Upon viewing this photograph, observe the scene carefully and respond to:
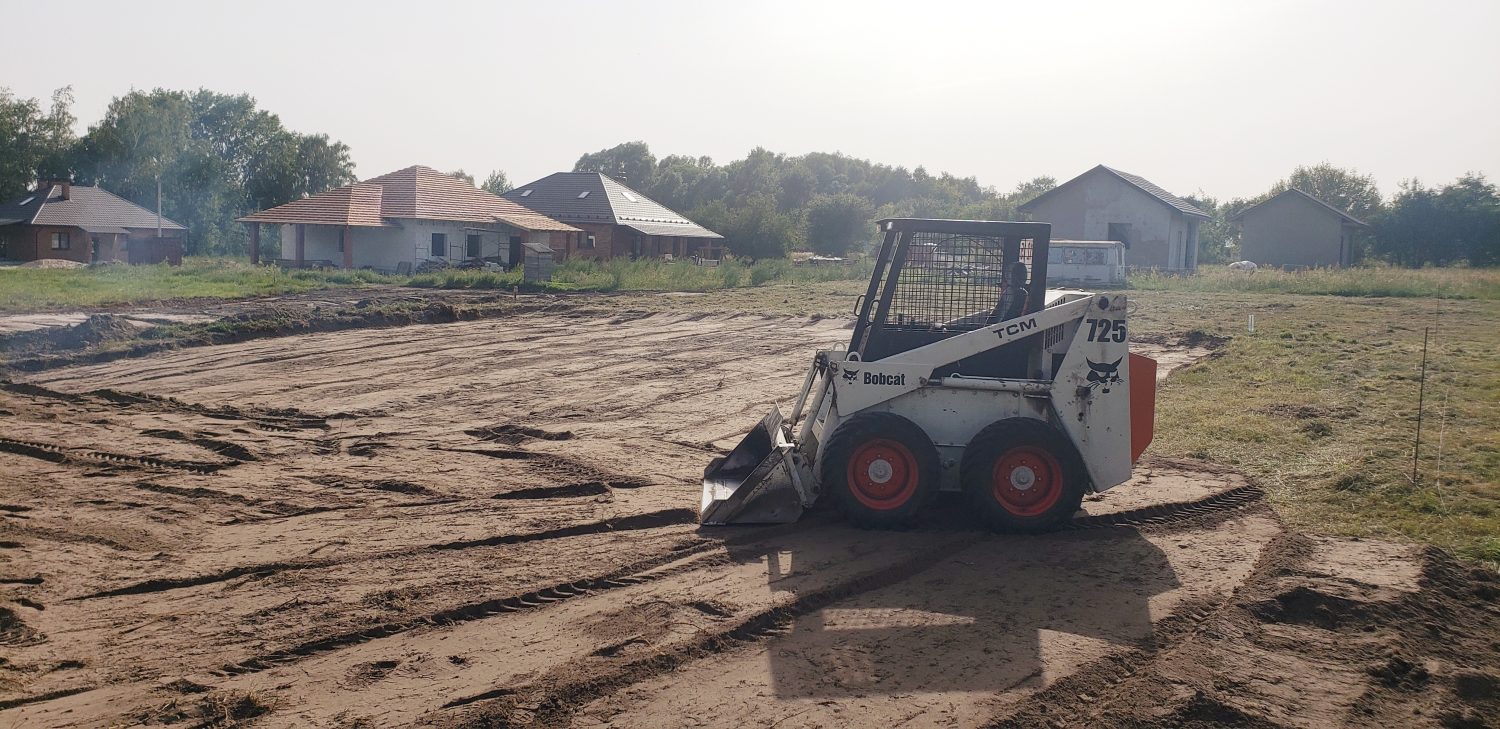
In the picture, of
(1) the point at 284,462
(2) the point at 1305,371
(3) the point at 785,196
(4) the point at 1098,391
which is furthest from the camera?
(3) the point at 785,196

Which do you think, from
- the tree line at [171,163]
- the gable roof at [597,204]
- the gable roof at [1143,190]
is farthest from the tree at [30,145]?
the gable roof at [1143,190]

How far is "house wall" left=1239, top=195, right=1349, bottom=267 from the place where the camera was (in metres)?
52.5

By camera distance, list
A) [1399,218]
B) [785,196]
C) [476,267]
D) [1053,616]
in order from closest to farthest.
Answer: [1053,616]
[476,267]
[1399,218]
[785,196]

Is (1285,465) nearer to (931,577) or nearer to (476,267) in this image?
(931,577)

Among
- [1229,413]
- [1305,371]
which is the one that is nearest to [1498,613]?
[1229,413]

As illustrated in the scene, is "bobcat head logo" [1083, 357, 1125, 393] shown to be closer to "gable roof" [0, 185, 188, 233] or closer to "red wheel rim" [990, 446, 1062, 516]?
"red wheel rim" [990, 446, 1062, 516]

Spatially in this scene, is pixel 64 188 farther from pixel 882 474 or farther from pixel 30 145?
pixel 882 474

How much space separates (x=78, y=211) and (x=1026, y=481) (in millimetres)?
63609

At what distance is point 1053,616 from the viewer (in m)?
6.38

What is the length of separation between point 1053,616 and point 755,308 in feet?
73.0

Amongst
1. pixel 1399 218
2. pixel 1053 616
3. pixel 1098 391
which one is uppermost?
pixel 1399 218

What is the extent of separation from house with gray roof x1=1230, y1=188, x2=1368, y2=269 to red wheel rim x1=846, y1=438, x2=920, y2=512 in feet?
165

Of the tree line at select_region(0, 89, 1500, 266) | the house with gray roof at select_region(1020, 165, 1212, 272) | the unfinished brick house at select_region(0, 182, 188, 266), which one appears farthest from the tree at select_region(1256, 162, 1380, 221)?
the unfinished brick house at select_region(0, 182, 188, 266)

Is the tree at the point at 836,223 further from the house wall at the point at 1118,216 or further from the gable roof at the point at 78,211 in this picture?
the gable roof at the point at 78,211
